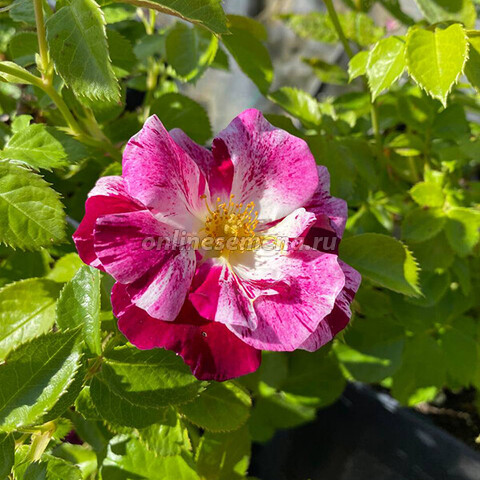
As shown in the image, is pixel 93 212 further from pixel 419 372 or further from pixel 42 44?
pixel 419 372

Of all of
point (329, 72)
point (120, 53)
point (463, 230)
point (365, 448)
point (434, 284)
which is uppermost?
point (120, 53)

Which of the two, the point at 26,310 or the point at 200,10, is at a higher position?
the point at 200,10

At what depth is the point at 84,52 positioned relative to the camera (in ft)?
1.74

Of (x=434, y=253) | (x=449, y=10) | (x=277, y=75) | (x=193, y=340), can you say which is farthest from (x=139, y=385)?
(x=277, y=75)

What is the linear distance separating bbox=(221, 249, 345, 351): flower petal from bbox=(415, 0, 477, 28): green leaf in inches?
18.3

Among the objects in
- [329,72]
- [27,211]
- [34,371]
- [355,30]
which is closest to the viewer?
[34,371]

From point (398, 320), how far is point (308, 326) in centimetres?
52

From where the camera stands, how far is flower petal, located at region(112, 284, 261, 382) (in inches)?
19.8

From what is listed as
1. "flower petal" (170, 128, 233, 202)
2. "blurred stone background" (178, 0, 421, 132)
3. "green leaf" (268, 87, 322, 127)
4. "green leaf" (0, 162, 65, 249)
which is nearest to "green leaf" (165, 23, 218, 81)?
"green leaf" (268, 87, 322, 127)

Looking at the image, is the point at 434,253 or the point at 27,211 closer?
the point at 27,211

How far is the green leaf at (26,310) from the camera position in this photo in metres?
0.63

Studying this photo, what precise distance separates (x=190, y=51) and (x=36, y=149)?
32 centimetres

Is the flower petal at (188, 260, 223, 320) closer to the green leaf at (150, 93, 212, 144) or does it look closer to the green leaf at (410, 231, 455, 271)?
the green leaf at (150, 93, 212, 144)

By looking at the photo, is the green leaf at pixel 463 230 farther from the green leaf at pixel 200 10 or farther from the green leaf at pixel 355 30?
the green leaf at pixel 200 10
